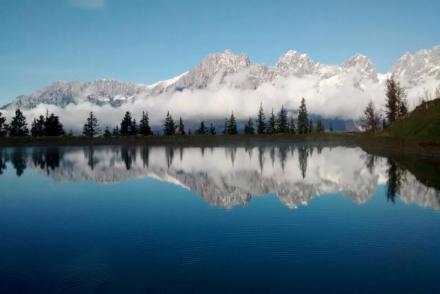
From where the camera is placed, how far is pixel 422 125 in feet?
266

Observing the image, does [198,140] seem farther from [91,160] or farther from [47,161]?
[47,161]

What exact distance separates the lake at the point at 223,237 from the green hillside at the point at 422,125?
34967 mm

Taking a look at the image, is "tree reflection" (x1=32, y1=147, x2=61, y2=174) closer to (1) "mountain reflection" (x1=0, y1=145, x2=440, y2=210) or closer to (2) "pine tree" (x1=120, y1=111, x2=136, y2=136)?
(1) "mountain reflection" (x1=0, y1=145, x2=440, y2=210)

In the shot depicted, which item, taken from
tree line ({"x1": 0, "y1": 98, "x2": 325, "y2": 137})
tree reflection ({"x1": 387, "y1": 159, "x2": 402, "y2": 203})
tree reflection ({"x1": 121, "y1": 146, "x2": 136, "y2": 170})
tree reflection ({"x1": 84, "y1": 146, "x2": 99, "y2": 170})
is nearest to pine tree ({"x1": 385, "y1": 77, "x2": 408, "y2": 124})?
tree line ({"x1": 0, "y1": 98, "x2": 325, "y2": 137})

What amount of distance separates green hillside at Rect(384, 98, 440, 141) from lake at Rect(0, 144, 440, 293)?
115 ft

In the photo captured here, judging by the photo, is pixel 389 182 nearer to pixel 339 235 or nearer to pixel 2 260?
pixel 339 235

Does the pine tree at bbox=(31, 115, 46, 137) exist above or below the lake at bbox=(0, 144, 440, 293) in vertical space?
above

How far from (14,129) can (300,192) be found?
5928 inches

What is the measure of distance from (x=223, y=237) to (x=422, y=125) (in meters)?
69.6

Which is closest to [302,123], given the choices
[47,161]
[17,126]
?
[17,126]

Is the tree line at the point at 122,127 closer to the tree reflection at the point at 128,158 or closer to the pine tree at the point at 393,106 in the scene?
the pine tree at the point at 393,106

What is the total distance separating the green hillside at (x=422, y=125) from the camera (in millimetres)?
74144

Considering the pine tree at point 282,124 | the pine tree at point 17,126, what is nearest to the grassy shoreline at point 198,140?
the pine tree at point 17,126

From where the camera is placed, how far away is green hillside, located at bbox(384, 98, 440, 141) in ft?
243
